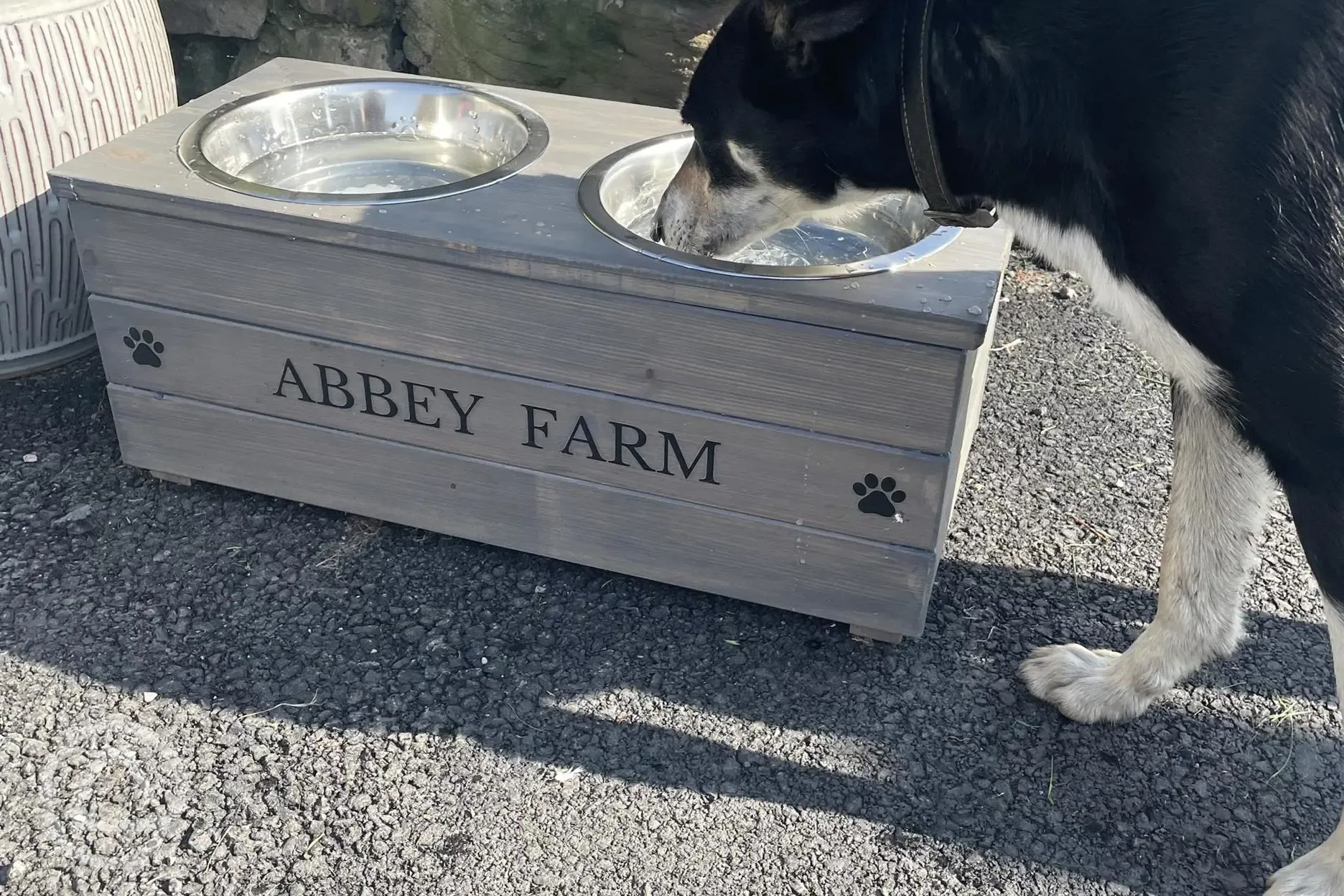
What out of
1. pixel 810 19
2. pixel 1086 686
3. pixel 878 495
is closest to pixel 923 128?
pixel 810 19

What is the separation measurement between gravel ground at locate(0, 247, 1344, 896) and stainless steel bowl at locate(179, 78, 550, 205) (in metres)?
0.79

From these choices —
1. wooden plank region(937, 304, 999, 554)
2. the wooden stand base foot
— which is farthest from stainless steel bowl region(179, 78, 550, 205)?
the wooden stand base foot

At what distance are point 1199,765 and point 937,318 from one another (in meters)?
0.96

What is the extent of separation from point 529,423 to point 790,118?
0.82 metres

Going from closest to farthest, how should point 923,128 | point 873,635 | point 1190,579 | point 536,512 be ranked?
point 923,128
point 1190,579
point 873,635
point 536,512

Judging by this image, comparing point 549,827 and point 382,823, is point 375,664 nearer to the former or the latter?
point 382,823

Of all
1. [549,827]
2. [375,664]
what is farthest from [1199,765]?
[375,664]

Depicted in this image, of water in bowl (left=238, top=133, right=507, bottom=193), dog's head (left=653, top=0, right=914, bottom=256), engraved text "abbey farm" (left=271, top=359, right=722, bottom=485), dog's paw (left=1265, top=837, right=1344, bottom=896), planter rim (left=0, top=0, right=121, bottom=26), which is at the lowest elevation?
dog's paw (left=1265, top=837, right=1344, bottom=896)

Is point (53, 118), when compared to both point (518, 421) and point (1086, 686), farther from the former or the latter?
point (1086, 686)

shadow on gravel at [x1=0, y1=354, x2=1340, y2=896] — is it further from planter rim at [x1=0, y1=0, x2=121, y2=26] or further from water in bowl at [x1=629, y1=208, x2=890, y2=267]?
planter rim at [x1=0, y1=0, x2=121, y2=26]

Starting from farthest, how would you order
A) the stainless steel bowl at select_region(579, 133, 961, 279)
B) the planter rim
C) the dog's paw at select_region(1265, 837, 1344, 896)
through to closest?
1. the planter rim
2. the stainless steel bowl at select_region(579, 133, 961, 279)
3. the dog's paw at select_region(1265, 837, 1344, 896)

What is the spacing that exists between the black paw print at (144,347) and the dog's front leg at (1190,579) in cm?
197

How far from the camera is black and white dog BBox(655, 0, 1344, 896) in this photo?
4.87ft

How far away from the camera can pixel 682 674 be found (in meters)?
2.24
